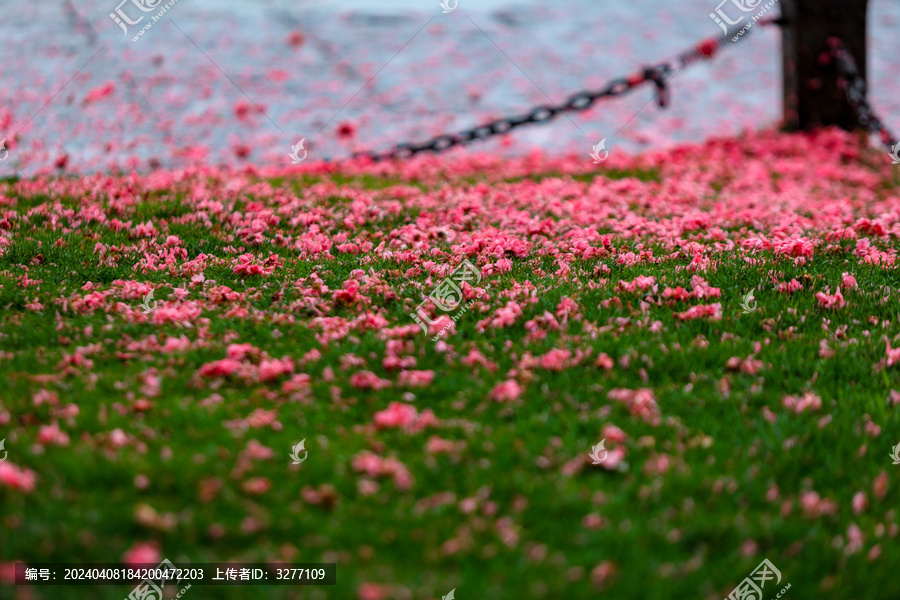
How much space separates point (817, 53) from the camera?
14.2m

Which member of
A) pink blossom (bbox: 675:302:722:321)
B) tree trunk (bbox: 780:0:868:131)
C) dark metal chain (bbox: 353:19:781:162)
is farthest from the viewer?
tree trunk (bbox: 780:0:868:131)

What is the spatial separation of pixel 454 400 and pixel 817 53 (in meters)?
13.4

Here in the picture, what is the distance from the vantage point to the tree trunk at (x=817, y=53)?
14.1 metres

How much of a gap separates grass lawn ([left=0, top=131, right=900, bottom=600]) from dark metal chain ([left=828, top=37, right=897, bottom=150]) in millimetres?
4284

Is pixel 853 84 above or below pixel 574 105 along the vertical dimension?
above

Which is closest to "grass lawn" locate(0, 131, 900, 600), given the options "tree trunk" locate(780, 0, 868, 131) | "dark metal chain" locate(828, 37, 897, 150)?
"dark metal chain" locate(828, 37, 897, 150)

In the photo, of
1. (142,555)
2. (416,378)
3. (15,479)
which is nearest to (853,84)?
(416,378)

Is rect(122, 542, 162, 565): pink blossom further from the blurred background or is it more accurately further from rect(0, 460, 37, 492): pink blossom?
the blurred background

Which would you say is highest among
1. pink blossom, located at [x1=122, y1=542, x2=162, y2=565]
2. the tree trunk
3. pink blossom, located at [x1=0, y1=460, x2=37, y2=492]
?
the tree trunk

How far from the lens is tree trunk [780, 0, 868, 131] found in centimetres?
1405

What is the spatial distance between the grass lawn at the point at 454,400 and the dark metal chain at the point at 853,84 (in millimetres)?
4284

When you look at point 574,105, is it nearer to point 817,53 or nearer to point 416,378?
point 817,53

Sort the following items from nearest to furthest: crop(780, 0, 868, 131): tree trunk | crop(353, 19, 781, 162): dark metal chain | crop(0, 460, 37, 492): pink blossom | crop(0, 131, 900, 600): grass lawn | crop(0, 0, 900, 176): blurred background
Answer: crop(0, 131, 900, 600): grass lawn < crop(0, 460, 37, 492): pink blossom < crop(353, 19, 781, 162): dark metal chain < crop(780, 0, 868, 131): tree trunk < crop(0, 0, 900, 176): blurred background

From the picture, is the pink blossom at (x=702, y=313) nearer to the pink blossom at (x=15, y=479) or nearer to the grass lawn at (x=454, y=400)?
the grass lawn at (x=454, y=400)
